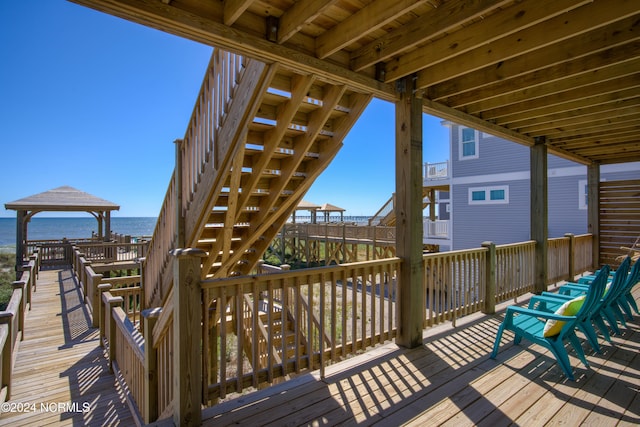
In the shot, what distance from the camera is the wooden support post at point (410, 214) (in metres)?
3.28

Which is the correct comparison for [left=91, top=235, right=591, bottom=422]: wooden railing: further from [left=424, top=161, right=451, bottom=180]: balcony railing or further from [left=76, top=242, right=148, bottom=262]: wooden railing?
[left=424, top=161, right=451, bottom=180]: balcony railing

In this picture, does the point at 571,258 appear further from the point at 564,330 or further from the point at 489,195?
the point at 489,195

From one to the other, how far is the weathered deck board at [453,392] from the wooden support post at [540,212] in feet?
7.85

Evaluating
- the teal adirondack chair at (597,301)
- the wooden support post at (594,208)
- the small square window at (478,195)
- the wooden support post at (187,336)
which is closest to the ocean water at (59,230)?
the small square window at (478,195)

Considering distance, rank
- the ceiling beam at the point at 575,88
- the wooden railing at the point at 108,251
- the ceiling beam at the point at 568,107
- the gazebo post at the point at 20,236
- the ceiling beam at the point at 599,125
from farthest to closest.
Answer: the gazebo post at the point at 20,236 → the wooden railing at the point at 108,251 → the ceiling beam at the point at 599,125 → the ceiling beam at the point at 568,107 → the ceiling beam at the point at 575,88

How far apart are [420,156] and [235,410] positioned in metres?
2.85

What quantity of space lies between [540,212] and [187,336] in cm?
599

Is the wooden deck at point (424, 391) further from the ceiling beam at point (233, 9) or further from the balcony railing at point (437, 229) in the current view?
the balcony railing at point (437, 229)

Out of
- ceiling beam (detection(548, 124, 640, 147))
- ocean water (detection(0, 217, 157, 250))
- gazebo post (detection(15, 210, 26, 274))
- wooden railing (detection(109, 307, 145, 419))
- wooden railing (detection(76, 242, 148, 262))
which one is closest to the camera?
wooden railing (detection(109, 307, 145, 419))

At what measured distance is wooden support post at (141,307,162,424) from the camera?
238 cm

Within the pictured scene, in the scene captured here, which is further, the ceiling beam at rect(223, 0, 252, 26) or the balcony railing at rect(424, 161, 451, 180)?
the balcony railing at rect(424, 161, 451, 180)

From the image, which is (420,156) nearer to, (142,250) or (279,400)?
(279,400)

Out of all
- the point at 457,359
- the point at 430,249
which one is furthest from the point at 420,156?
the point at 430,249

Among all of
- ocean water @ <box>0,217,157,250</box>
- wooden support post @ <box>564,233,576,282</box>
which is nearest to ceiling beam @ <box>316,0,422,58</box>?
wooden support post @ <box>564,233,576,282</box>
